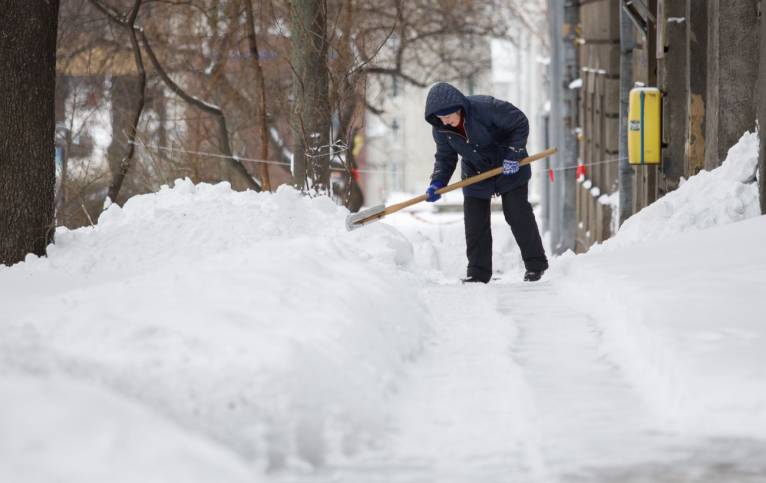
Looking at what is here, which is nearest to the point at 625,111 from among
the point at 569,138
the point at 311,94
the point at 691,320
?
the point at 311,94

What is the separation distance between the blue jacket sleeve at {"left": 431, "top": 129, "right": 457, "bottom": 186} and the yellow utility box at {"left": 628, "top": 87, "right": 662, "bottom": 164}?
123 inches

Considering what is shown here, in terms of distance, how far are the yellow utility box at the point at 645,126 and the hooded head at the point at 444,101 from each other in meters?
3.80

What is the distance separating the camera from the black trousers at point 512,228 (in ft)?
30.1

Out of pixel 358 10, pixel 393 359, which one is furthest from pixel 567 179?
pixel 393 359

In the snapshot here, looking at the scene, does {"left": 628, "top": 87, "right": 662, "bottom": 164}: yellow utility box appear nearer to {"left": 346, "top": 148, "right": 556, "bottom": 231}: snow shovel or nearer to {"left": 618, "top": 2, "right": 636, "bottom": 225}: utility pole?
{"left": 618, "top": 2, "right": 636, "bottom": 225}: utility pole

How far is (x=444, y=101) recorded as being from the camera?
8.41 meters

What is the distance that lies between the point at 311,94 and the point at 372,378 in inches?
324

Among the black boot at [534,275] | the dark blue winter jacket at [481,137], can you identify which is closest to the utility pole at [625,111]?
the black boot at [534,275]

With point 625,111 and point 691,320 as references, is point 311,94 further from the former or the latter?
point 691,320

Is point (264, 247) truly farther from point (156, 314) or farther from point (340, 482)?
point (340, 482)

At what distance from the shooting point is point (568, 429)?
4.64m

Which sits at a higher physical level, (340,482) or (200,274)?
(200,274)

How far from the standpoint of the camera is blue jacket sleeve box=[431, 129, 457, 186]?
9.11 metres

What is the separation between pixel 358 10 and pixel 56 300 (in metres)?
14.3
